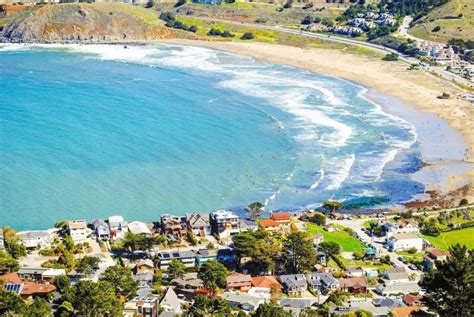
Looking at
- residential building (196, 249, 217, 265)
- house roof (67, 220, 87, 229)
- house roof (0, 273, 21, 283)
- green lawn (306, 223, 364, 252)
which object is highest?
house roof (67, 220, 87, 229)

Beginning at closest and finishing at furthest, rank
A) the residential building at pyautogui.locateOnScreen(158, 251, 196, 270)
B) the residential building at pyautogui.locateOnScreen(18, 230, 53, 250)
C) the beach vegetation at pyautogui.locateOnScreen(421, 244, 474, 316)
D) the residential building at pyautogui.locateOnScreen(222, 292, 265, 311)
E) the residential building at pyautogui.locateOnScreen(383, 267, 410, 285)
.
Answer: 1. the beach vegetation at pyautogui.locateOnScreen(421, 244, 474, 316)
2. the residential building at pyautogui.locateOnScreen(222, 292, 265, 311)
3. the residential building at pyautogui.locateOnScreen(383, 267, 410, 285)
4. the residential building at pyautogui.locateOnScreen(158, 251, 196, 270)
5. the residential building at pyautogui.locateOnScreen(18, 230, 53, 250)

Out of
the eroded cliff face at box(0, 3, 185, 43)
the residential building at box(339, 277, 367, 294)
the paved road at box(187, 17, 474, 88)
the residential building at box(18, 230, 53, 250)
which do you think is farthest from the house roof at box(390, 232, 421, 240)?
the eroded cliff face at box(0, 3, 185, 43)

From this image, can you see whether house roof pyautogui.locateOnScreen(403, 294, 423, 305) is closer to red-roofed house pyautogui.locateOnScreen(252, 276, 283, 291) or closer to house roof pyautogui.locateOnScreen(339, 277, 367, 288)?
house roof pyautogui.locateOnScreen(339, 277, 367, 288)

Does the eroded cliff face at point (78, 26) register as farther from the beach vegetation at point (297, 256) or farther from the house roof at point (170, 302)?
the house roof at point (170, 302)

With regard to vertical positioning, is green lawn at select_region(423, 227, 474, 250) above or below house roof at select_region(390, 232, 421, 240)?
below

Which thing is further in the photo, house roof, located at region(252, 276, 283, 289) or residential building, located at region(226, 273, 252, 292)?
house roof, located at region(252, 276, 283, 289)

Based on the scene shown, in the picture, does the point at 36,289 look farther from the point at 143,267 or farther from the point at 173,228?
the point at 173,228

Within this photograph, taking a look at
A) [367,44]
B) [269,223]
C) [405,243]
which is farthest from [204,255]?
[367,44]

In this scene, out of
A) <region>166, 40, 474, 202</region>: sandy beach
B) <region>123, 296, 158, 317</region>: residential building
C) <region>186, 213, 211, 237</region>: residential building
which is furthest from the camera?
<region>166, 40, 474, 202</region>: sandy beach
